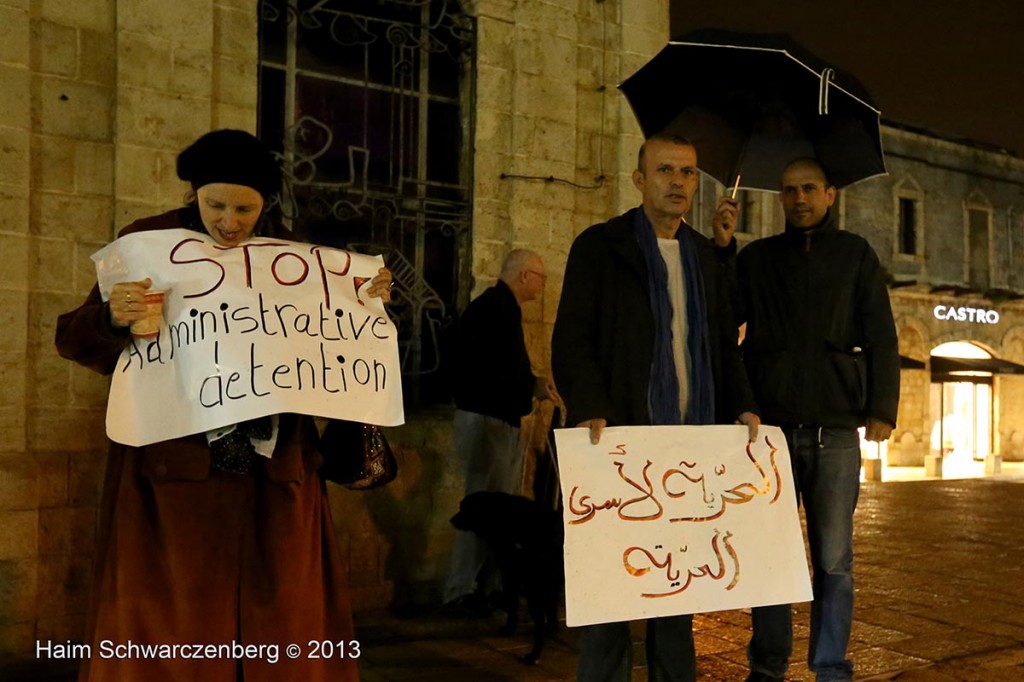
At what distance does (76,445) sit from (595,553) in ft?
9.21

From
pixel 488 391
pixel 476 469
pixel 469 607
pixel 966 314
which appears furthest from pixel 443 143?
pixel 966 314

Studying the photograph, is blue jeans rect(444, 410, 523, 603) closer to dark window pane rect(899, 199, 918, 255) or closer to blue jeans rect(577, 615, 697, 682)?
blue jeans rect(577, 615, 697, 682)

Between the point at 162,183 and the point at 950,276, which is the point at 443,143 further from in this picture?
the point at 950,276

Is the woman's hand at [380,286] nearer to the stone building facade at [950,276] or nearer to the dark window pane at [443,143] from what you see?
the dark window pane at [443,143]

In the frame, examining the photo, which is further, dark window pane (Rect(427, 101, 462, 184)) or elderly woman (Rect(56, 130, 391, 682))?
dark window pane (Rect(427, 101, 462, 184))

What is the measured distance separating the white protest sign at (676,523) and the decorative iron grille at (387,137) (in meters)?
2.64

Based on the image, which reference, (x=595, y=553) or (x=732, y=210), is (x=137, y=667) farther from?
(x=732, y=210)

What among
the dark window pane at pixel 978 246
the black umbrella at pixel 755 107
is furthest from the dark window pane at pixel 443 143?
the dark window pane at pixel 978 246

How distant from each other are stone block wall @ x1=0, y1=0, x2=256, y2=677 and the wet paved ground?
1.58 meters

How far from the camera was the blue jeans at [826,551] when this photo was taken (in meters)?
3.80

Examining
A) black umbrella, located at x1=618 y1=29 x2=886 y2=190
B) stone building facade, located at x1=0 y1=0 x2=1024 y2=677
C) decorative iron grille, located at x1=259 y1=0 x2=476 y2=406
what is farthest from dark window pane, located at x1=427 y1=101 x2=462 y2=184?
black umbrella, located at x1=618 y1=29 x2=886 y2=190

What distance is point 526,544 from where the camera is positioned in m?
4.70

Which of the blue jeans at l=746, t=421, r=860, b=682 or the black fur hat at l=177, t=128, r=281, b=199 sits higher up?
the black fur hat at l=177, t=128, r=281, b=199

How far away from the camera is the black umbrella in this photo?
3.98 m
